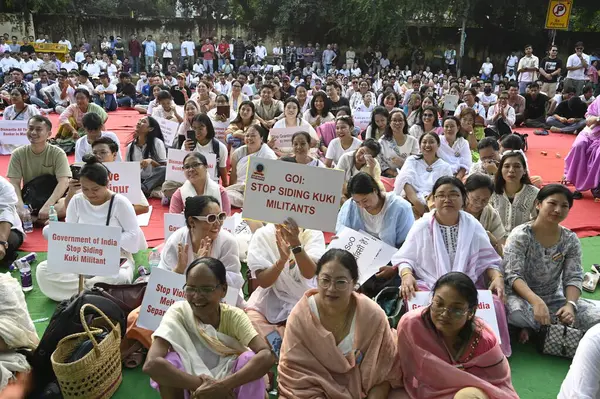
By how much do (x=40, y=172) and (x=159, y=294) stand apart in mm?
3246

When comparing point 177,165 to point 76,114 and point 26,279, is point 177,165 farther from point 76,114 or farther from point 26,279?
point 76,114

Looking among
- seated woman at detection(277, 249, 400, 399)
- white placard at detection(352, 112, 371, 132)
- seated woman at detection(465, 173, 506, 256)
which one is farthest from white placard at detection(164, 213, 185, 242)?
white placard at detection(352, 112, 371, 132)

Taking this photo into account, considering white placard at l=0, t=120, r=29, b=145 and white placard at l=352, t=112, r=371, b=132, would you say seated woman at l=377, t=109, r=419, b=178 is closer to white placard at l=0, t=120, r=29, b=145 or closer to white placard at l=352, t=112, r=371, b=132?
white placard at l=352, t=112, r=371, b=132

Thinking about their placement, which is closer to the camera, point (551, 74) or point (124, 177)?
point (124, 177)

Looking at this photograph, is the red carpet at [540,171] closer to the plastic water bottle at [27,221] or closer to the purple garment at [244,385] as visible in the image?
the plastic water bottle at [27,221]

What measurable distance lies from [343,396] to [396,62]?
75.6 ft

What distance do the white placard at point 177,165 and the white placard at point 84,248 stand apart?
2536mm

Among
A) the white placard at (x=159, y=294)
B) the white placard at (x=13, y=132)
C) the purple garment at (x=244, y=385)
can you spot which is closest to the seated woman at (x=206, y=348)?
the purple garment at (x=244, y=385)

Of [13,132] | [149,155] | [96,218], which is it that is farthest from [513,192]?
[13,132]

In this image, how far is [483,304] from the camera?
3.22 metres

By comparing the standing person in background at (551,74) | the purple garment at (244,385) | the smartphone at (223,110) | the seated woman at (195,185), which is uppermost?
the standing person in background at (551,74)

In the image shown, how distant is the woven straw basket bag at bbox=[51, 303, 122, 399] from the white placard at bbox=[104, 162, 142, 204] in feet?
7.47

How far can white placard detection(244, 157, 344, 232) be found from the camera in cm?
306

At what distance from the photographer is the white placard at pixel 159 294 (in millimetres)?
3104
